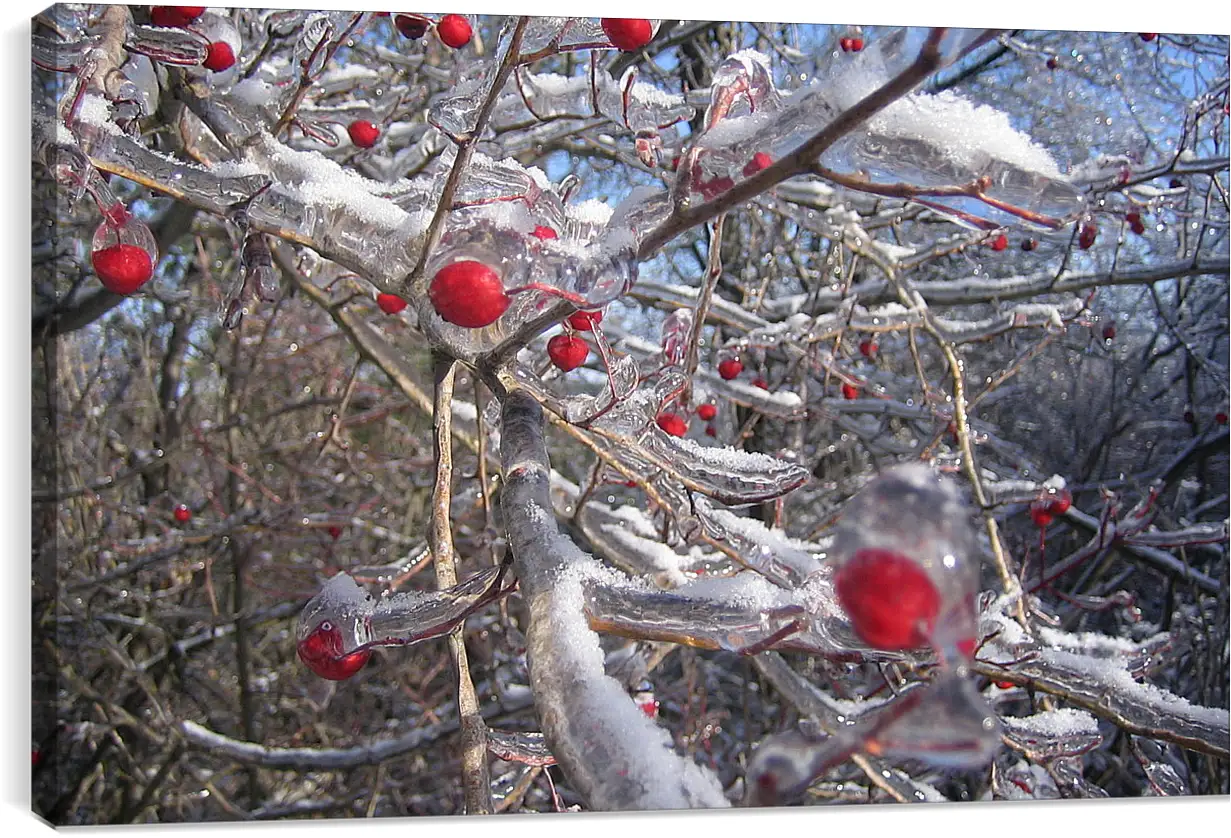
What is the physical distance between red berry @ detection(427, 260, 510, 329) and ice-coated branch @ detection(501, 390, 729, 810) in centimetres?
14

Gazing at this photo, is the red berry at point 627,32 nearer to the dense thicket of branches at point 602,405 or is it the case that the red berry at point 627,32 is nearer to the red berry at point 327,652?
the dense thicket of branches at point 602,405

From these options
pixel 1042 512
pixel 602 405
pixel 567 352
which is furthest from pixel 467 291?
pixel 1042 512

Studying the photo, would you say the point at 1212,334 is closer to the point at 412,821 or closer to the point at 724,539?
the point at 724,539

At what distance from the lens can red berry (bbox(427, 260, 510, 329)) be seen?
693 mm

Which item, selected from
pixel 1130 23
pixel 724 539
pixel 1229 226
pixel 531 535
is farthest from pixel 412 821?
pixel 1229 226

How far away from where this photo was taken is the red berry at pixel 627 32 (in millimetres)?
933

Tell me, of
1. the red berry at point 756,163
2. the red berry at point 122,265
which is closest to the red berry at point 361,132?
the red berry at point 122,265

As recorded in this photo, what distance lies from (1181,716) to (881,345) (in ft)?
4.68

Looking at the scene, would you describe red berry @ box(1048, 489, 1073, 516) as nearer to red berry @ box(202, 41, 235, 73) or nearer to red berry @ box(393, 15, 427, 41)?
red berry @ box(393, 15, 427, 41)

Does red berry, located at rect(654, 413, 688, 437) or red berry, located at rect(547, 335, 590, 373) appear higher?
red berry, located at rect(654, 413, 688, 437)

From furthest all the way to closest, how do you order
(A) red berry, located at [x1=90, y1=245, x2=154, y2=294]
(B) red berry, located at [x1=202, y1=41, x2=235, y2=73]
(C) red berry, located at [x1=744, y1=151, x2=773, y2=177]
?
(B) red berry, located at [x1=202, y1=41, x2=235, y2=73] < (A) red berry, located at [x1=90, y1=245, x2=154, y2=294] < (C) red berry, located at [x1=744, y1=151, x2=773, y2=177]

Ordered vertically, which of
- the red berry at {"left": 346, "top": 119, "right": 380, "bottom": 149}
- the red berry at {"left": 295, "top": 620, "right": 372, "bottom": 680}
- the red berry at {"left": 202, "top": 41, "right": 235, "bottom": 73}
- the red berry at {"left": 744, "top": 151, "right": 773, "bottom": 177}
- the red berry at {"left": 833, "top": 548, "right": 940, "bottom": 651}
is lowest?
the red berry at {"left": 833, "top": 548, "right": 940, "bottom": 651}

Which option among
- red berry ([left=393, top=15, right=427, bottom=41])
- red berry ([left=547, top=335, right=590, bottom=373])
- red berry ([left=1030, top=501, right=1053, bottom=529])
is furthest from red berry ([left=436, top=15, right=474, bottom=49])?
red berry ([left=1030, top=501, right=1053, bottom=529])

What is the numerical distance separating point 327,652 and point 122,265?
42 cm
